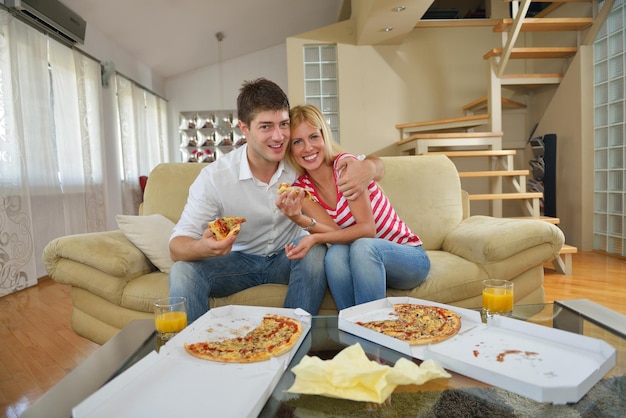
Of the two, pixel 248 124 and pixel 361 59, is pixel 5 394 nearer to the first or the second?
pixel 248 124

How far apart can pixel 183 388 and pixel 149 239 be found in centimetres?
118

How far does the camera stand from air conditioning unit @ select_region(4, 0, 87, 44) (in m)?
3.52

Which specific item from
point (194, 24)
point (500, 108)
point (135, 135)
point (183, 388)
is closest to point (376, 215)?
point (183, 388)

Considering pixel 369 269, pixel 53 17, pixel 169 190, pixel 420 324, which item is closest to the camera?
pixel 420 324

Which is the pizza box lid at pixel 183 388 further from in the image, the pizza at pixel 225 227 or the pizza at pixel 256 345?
the pizza at pixel 225 227

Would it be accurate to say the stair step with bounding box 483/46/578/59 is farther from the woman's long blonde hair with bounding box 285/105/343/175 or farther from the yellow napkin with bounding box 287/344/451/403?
the yellow napkin with bounding box 287/344/451/403

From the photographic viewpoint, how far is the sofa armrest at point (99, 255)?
1.75 metres

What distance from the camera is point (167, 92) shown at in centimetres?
769

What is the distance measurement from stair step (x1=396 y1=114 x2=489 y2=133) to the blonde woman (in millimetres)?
3022

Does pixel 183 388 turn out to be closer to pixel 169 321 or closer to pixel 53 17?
pixel 169 321

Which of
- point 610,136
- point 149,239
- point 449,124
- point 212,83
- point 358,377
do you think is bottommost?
point 358,377

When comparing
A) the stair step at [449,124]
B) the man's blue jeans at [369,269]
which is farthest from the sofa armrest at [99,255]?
the stair step at [449,124]

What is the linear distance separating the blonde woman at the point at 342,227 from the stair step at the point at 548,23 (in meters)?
3.02

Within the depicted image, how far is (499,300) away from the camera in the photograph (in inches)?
46.0
